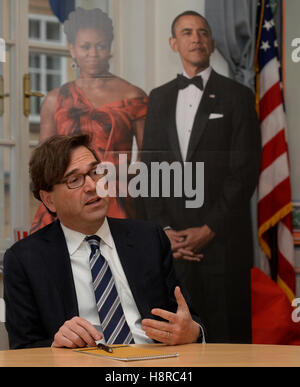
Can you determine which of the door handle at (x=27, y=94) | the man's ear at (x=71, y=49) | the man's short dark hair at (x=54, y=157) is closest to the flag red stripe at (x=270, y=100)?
the man's ear at (x=71, y=49)

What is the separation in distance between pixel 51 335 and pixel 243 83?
175cm

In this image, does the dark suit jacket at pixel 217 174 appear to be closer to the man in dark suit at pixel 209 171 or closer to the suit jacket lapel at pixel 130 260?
the man in dark suit at pixel 209 171

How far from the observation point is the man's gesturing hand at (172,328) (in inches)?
66.2

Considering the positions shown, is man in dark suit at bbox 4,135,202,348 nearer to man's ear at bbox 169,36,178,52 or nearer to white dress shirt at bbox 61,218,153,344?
white dress shirt at bbox 61,218,153,344

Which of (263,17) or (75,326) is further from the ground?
(263,17)

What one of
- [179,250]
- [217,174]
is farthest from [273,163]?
[179,250]

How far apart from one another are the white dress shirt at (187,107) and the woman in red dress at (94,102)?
0.68ft

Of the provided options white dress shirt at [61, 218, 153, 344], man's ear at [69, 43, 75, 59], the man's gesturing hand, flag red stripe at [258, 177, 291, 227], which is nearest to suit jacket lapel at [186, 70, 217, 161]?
flag red stripe at [258, 177, 291, 227]

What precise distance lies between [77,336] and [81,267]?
47 centimetres

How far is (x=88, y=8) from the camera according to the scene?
3.05 m

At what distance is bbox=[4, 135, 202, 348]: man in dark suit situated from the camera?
6.46 feet
